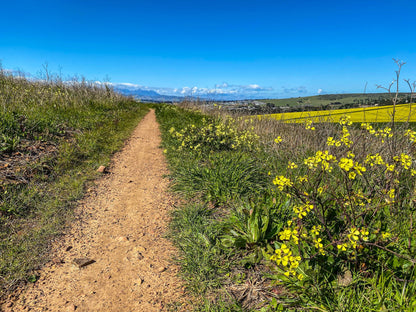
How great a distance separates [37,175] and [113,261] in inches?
115

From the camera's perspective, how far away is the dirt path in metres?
2.36

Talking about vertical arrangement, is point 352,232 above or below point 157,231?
above

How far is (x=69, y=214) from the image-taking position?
12.5ft

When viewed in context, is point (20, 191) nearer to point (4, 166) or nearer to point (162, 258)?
point (4, 166)

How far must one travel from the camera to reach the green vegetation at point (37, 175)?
2.90 m

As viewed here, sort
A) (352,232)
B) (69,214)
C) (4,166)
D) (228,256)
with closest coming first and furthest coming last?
(352,232) → (228,256) → (69,214) → (4,166)

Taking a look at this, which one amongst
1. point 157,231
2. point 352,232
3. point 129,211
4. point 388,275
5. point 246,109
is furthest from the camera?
point 246,109

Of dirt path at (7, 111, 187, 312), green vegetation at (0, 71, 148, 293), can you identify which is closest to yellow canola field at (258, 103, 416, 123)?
dirt path at (7, 111, 187, 312)

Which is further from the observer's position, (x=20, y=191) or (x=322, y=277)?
(x=20, y=191)

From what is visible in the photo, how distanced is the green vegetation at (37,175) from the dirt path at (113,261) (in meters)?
0.26

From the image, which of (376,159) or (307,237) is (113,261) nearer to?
(307,237)

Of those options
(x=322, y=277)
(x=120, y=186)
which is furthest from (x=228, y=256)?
(x=120, y=186)

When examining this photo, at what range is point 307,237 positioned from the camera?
2199 mm

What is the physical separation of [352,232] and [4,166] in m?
5.59
